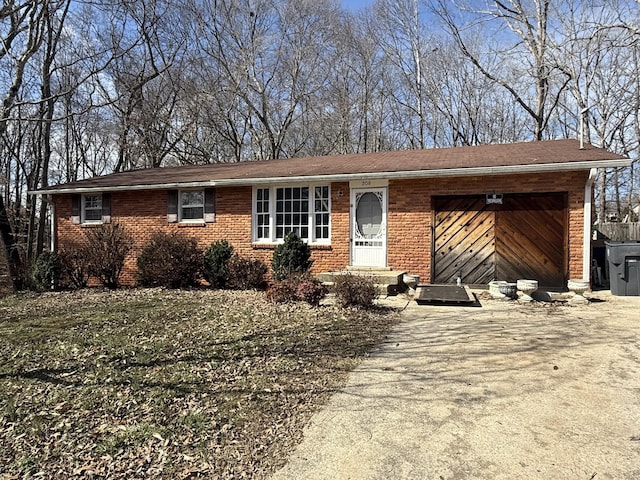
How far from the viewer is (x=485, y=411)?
11.5 feet

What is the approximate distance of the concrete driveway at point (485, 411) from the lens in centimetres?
274

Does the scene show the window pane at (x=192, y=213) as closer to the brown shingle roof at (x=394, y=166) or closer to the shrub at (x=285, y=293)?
the brown shingle roof at (x=394, y=166)

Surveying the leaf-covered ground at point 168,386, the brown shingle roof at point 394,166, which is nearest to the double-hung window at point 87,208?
the brown shingle roof at point 394,166

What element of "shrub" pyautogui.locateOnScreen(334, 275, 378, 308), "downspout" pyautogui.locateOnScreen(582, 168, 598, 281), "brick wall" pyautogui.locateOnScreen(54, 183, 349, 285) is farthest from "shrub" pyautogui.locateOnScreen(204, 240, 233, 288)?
"downspout" pyautogui.locateOnScreen(582, 168, 598, 281)

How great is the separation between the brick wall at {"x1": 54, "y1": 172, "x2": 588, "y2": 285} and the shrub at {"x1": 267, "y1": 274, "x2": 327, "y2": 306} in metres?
3.19

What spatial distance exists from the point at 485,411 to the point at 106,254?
10.4 meters

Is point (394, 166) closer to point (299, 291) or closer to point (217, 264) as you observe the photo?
point (299, 291)

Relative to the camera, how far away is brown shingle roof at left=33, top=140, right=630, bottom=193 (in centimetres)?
934

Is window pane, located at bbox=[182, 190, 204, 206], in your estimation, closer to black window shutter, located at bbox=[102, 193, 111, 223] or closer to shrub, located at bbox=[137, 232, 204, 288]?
shrub, located at bbox=[137, 232, 204, 288]

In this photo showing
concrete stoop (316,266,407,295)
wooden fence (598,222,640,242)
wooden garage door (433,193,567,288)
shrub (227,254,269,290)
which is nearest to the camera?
concrete stoop (316,266,407,295)

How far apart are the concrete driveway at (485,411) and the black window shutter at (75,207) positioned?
11.9 meters

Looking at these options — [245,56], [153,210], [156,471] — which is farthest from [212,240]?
[245,56]

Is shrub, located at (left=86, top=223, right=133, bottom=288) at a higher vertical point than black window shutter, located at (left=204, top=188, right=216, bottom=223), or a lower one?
lower

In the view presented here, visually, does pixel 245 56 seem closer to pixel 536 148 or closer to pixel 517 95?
pixel 517 95
